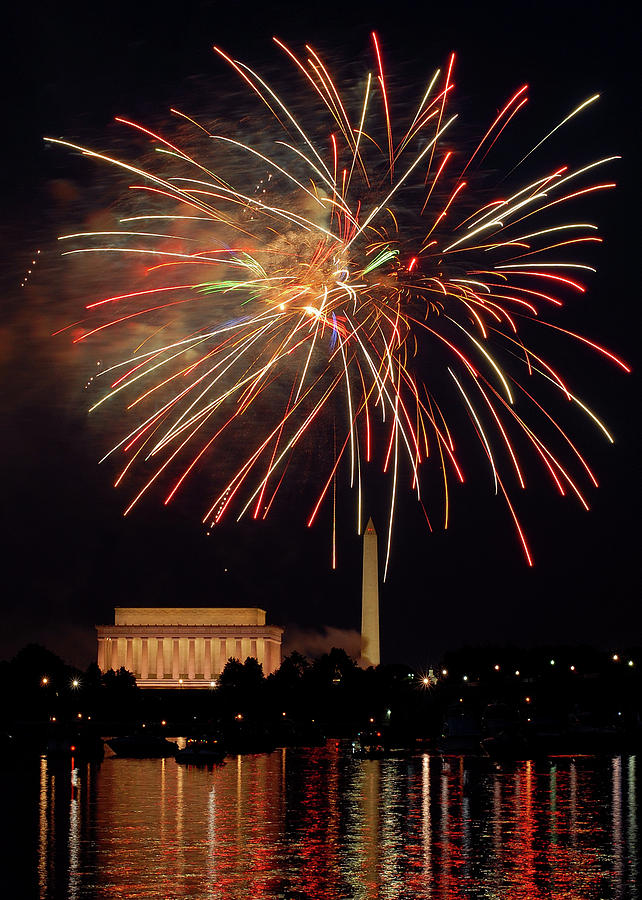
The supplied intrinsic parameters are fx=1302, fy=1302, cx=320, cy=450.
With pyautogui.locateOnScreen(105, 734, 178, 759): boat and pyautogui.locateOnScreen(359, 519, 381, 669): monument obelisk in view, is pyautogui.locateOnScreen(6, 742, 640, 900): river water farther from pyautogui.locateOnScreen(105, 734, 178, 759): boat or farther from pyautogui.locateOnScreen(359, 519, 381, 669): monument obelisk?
pyautogui.locateOnScreen(359, 519, 381, 669): monument obelisk

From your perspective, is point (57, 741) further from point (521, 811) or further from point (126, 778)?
point (521, 811)

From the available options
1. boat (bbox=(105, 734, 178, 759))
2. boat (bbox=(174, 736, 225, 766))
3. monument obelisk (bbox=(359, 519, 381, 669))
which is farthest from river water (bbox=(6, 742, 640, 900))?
monument obelisk (bbox=(359, 519, 381, 669))

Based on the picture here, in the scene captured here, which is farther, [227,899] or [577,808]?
[577,808]

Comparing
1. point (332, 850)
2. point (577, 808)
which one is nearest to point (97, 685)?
point (577, 808)

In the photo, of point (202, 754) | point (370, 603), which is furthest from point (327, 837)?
point (370, 603)

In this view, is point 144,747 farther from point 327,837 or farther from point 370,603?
point 370,603

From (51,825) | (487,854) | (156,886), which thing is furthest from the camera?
(51,825)

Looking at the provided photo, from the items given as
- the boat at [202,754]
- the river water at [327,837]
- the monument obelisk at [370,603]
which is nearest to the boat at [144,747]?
the boat at [202,754]
